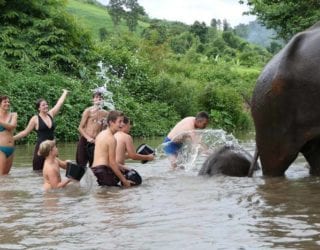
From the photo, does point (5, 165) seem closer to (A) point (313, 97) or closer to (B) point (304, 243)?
(A) point (313, 97)

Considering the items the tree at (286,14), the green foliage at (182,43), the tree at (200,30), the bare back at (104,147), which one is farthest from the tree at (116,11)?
the bare back at (104,147)

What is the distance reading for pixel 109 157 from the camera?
27.9 feet

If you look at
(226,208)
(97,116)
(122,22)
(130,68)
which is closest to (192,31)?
(122,22)

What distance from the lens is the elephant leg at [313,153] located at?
8177mm

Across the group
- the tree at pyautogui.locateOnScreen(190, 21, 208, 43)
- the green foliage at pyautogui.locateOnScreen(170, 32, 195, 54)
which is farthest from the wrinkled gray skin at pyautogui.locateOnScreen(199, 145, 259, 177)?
the tree at pyautogui.locateOnScreen(190, 21, 208, 43)

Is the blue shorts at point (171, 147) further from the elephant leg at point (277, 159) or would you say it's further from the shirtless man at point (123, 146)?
the elephant leg at point (277, 159)

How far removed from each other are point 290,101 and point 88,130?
4.05 m

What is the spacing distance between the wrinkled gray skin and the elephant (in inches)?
48.7

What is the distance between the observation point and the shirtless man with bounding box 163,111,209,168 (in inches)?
427

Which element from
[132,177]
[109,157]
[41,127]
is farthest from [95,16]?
[109,157]

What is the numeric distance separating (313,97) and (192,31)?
66488 millimetres

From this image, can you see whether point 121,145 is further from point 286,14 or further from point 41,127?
point 286,14

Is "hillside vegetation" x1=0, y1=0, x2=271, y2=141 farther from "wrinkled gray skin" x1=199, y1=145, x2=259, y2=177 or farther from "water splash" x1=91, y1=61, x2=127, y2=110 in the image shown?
"wrinkled gray skin" x1=199, y1=145, x2=259, y2=177

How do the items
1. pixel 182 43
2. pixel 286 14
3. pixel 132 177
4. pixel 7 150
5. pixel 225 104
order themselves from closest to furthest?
pixel 132 177 < pixel 7 150 < pixel 286 14 < pixel 225 104 < pixel 182 43
